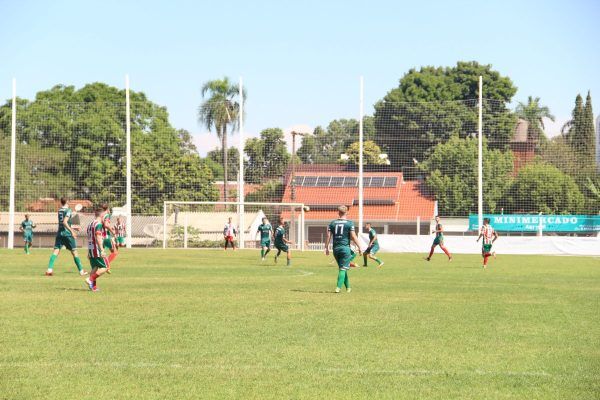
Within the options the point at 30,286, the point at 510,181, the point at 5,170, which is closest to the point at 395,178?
the point at 510,181

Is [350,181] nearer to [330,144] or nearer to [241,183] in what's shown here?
[330,144]

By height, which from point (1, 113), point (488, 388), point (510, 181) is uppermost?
point (1, 113)

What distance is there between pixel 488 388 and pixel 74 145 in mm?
56491

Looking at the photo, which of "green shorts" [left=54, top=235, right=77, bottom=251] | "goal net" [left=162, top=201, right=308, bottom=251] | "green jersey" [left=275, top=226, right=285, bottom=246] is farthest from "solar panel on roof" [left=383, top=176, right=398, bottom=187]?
"green shorts" [left=54, top=235, right=77, bottom=251]

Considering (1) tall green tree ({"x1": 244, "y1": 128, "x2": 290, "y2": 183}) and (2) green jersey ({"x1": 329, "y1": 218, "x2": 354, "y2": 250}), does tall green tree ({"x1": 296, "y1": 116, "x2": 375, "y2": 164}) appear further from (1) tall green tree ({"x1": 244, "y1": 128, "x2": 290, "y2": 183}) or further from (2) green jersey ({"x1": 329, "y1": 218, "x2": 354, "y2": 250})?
(2) green jersey ({"x1": 329, "y1": 218, "x2": 354, "y2": 250})

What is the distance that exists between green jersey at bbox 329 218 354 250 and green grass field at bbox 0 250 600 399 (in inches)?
45.2

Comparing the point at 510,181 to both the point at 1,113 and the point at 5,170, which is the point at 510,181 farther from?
the point at 1,113

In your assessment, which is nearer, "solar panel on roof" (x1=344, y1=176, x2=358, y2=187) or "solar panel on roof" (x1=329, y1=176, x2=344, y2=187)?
"solar panel on roof" (x1=344, y1=176, x2=358, y2=187)

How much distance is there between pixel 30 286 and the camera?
68.5 ft

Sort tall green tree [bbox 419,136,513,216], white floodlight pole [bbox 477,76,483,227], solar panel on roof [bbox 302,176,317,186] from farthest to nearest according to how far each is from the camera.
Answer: solar panel on roof [bbox 302,176,317,186]
tall green tree [bbox 419,136,513,216]
white floodlight pole [bbox 477,76,483,227]

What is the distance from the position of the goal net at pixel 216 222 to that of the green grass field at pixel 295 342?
34.5 m

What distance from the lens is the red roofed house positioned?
63.0 metres

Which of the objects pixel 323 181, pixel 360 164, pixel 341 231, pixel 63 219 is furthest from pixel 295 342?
pixel 323 181

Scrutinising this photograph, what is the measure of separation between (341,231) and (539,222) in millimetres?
40342
